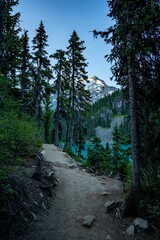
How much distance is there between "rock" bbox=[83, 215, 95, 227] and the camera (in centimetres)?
575

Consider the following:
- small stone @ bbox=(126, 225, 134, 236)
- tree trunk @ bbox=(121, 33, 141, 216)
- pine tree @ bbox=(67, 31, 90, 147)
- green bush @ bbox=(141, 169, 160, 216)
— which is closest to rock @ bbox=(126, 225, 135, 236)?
small stone @ bbox=(126, 225, 134, 236)

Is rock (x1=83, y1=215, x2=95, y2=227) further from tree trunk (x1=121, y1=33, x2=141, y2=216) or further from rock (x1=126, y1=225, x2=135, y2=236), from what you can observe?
rock (x1=126, y1=225, x2=135, y2=236)

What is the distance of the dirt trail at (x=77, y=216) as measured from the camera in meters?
5.14

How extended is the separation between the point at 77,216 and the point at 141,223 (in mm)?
2213

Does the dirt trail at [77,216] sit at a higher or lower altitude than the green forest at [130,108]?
lower

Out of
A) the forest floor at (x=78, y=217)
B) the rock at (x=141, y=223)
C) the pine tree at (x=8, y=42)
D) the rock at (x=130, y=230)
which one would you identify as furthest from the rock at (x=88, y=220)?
the pine tree at (x=8, y=42)

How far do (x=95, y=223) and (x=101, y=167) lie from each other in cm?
999

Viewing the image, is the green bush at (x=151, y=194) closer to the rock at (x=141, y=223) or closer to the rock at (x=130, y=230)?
the rock at (x=141, y=223)

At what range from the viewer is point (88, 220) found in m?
5.93

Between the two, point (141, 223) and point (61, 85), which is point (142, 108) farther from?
point (61, 85)

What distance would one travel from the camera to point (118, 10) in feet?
22.0

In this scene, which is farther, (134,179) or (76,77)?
(76,77)

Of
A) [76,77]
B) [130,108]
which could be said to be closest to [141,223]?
[130,108]

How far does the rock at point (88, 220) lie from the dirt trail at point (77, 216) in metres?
0.11
